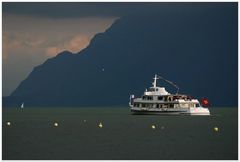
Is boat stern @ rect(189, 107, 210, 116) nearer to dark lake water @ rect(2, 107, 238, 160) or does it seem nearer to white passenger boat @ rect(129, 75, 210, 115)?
white passenger boat @ rect(129, 75, 210, 115)

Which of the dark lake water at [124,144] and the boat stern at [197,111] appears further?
the boat stern at [197,111]

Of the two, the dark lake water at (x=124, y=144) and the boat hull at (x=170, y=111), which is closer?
the dark lake water at (x=124, y=144)

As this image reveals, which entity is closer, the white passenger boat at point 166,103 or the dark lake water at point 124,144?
the dark lake water at point 124,144

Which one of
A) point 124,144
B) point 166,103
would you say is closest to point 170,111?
point 166,103

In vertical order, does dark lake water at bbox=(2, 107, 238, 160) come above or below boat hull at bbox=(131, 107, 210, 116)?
below

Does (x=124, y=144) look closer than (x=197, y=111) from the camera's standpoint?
Yes

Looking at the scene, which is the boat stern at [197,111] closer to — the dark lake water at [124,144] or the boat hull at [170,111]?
the boat hull at [170,111]

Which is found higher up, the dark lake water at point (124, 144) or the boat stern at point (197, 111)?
the boat stern at point (197, 111)

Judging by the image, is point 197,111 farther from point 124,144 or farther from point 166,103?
point 124,144

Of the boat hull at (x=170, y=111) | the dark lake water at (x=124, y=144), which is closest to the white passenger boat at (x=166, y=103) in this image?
the boat hull at (x=170, y=111)

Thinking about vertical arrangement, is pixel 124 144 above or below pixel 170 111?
below

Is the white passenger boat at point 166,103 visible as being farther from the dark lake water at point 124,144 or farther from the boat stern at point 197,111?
the dark lake water at point 124,144

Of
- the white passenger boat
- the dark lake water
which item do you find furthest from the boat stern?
the dark lake water

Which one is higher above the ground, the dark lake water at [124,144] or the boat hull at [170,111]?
the boat hull at [170,111]
